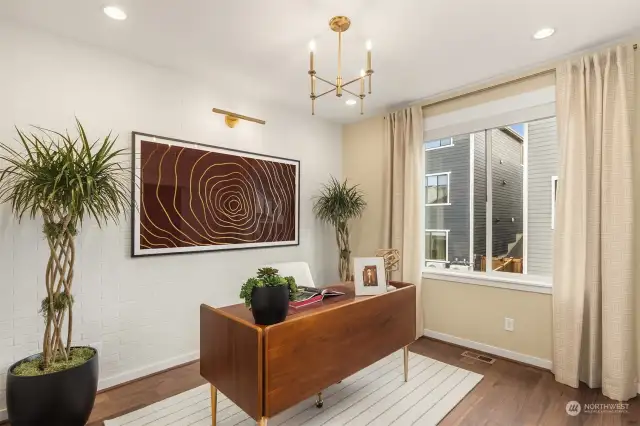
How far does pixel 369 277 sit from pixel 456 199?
6.20 ft

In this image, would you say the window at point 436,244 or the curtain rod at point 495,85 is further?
the window at point 436,244

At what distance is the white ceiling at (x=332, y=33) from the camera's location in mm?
2096

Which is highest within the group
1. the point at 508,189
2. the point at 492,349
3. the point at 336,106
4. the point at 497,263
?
the point at 336,106

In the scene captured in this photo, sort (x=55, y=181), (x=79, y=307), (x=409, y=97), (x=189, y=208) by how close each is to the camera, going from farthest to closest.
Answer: (x=409, y=97), (x=189, y=208), (x=79, y=307), (x=55, y=181)

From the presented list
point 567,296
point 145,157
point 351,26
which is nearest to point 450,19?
point 351,26

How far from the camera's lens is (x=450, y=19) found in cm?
223

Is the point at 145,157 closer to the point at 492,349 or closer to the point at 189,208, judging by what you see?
the point at 189,208

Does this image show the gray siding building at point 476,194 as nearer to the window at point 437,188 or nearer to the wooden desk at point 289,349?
the window at point 437,188

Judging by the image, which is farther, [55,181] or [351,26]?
[351,26]

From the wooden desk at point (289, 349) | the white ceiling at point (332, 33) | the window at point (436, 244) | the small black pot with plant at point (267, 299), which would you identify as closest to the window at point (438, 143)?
the white ceiling at point (332, 33)

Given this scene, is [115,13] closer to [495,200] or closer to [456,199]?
[456,199]

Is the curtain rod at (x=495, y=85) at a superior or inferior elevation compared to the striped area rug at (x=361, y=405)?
superior

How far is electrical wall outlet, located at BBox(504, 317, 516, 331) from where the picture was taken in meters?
3.15

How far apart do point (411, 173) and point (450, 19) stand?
5.80 ft
